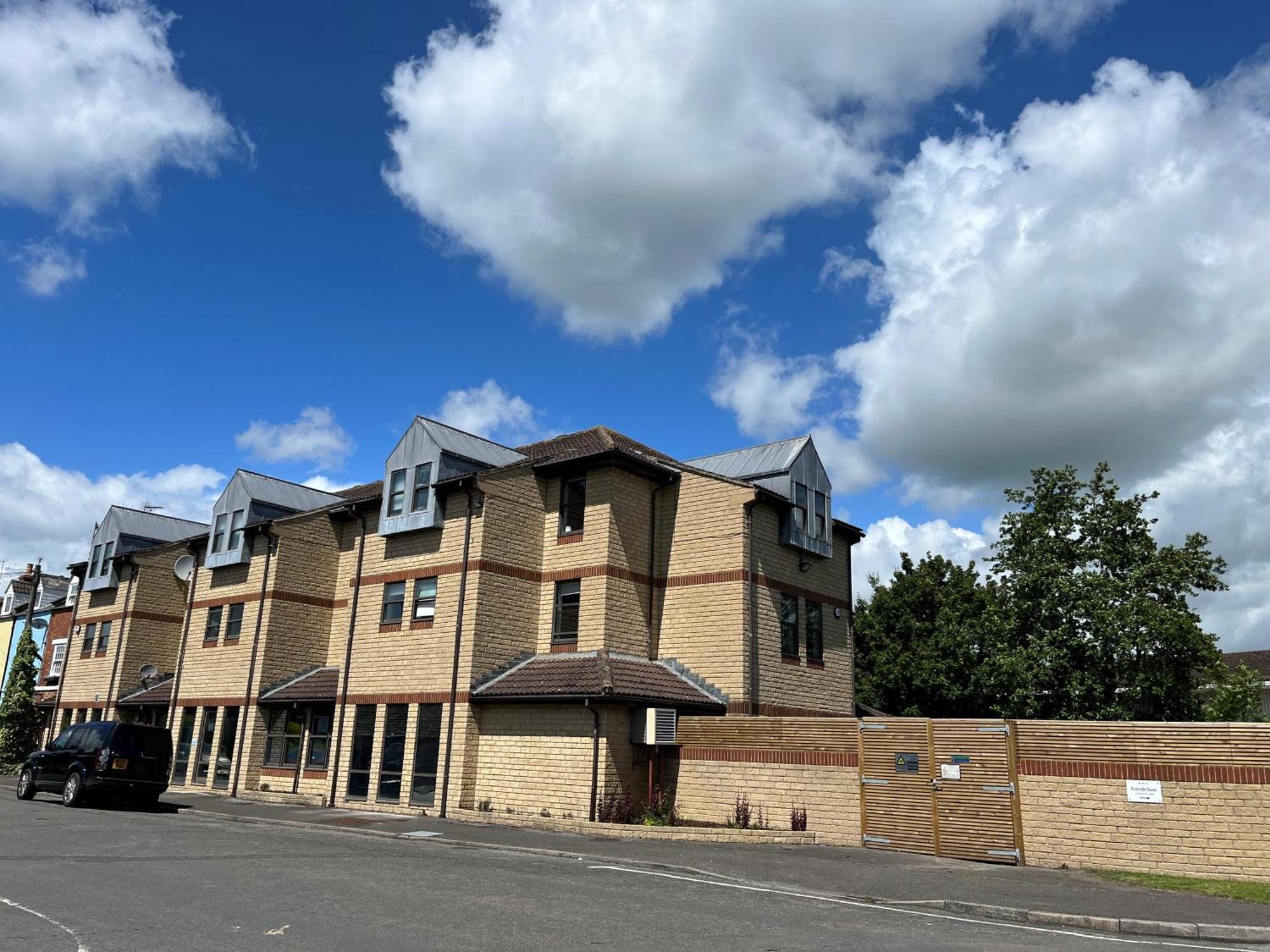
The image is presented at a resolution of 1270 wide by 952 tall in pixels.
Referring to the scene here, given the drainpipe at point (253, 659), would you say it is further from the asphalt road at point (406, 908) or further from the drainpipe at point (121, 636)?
the asphalt road at point (406, 908)

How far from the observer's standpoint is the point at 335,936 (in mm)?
7871

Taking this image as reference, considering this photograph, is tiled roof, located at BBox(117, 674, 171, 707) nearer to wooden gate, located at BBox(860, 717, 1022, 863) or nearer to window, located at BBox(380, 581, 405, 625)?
window, located at BBox(380, 581, 405, 625)

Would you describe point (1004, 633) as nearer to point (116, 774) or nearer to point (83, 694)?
point (116, 774)

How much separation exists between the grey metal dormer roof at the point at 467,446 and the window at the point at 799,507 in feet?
24.1

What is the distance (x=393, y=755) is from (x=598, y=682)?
6.55m

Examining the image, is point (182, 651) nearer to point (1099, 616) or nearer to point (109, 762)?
point (109, 762)

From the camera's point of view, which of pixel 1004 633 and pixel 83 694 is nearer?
pixel 1004 633

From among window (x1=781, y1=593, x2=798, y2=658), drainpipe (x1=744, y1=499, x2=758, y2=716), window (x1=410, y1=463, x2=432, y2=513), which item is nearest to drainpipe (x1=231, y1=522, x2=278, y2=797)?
window (x1=410, y1=463, x2=432, y2=513)

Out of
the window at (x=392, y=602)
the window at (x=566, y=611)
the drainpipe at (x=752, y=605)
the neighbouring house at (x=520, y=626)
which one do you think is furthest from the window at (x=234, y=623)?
the drainpipe at (x=752, y=605)

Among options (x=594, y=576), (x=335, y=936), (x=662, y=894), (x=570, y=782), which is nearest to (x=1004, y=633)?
(x=594, y=576)

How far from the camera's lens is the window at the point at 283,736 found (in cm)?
2644

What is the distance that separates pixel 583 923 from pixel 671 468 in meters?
17.3

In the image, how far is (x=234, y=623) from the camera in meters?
29.3

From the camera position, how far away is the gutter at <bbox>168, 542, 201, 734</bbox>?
1180 inches
